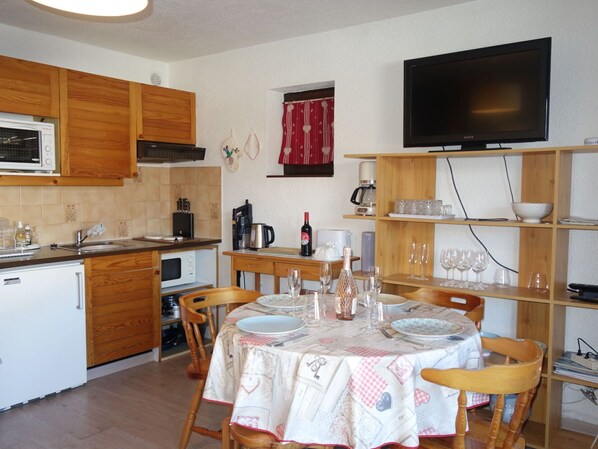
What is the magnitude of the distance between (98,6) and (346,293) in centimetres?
141

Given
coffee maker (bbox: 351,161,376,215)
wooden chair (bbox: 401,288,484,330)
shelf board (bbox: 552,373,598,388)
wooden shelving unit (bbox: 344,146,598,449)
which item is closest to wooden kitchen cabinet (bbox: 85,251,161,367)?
coffee maker (bbox: 351,161,376,215)

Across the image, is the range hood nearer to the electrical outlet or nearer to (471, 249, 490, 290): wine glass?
(471, 249, 490, 290): wine glass

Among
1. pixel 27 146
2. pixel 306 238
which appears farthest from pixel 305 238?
pixel 27 146

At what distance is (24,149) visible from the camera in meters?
3.40

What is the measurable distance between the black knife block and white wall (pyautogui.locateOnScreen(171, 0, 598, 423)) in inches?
13.3

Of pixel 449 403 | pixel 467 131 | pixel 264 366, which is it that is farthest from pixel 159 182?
pixel 449 403

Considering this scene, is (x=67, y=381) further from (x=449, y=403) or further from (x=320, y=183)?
(x=449, y=403)

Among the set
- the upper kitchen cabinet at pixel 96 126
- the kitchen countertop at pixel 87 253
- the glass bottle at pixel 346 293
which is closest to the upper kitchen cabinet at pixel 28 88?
the upper kitchen cabinet at pixel 96 126

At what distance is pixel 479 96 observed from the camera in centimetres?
291

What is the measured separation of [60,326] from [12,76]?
1618 mm

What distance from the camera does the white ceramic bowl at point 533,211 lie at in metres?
2.67

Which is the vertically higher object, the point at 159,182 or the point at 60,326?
the point at 159,182

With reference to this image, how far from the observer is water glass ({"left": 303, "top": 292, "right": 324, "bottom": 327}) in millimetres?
2088

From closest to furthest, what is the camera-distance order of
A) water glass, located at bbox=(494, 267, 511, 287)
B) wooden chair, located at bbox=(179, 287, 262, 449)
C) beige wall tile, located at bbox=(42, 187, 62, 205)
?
1. wooden chair, located at bbox=(179, 287, 262, 449)
2. water glass, located at bbox=(494, 267, 511, 287)
3. beige wall tile, located at bbox=(42, 187, 62, 205)
